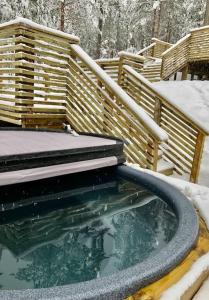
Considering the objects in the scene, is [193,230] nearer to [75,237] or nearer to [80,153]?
[75,237]

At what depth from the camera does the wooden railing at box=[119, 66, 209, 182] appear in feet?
20.1

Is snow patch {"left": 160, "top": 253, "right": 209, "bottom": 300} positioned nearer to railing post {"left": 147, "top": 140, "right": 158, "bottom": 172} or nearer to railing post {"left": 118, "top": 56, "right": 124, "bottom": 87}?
railing post {"left": 147, "top": 140, "right": 158, "bottom": 172}

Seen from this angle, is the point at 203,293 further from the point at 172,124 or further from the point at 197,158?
the point at 172,124

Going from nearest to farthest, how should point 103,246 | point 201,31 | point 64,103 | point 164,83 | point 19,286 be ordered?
point 19,286
point 103,246
point 64,103
point 164,83
point 201,31

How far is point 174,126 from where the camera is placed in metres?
6.72

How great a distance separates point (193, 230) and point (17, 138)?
2.74 m

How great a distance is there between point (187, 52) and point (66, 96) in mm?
10777

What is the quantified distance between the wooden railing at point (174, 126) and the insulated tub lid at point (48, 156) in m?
2.56

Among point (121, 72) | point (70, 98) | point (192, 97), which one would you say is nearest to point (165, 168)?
point (70, 98)

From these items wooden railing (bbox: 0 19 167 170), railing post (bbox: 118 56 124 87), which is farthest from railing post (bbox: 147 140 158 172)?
railing post (bbox: 118 56 124 87)

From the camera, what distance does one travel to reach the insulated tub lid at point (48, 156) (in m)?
3.00

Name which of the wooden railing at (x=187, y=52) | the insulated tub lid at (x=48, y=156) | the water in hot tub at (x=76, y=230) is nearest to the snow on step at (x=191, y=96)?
the wooden railing at (x=187, y=52)

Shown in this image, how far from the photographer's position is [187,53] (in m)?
14.7

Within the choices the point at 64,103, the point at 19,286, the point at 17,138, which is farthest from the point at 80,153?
the point at 64,103
